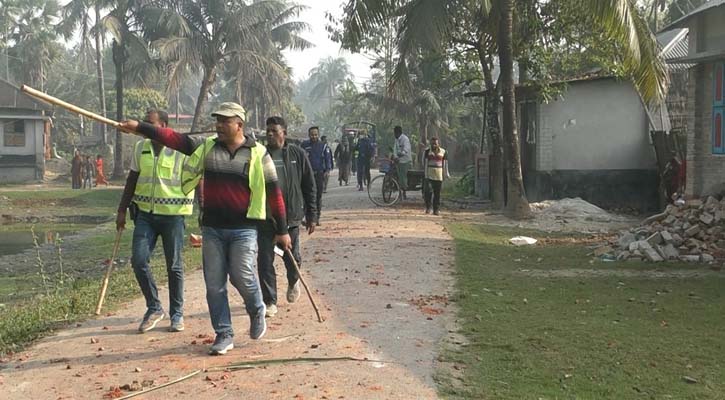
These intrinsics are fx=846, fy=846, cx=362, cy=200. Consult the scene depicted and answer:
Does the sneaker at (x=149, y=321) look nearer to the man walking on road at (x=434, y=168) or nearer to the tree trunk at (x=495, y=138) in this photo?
the man walking on road at (x=434, y=168)

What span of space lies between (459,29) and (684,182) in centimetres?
611

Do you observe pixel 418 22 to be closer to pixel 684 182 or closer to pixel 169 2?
pixel 684 182

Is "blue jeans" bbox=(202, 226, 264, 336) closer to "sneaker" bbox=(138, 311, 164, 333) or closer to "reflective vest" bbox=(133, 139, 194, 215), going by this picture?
"reflective vest" bbox=(133, 139, 194, 215)

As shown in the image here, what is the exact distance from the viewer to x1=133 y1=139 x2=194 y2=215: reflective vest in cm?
705

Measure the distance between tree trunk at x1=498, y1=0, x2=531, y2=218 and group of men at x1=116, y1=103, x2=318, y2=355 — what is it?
32.5 feet

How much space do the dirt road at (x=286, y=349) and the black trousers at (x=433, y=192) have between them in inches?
288

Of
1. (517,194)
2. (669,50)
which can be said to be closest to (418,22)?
(517,194)

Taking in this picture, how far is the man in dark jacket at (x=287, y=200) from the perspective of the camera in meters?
7.60

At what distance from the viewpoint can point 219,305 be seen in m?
6.20

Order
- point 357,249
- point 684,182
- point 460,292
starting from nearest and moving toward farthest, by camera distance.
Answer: point 460,292
point 357,249
point 684,182

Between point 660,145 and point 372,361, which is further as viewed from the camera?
point 660,145

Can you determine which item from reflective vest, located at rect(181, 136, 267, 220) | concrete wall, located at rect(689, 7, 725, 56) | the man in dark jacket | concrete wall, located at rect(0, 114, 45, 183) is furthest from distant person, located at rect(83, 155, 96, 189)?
reflective vest, located at rect(181, 136, 267, 220)

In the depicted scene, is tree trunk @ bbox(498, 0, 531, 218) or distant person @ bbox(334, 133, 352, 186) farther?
distant person @ bbox(334, 133, 352, 186)

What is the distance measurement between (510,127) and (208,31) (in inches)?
771
